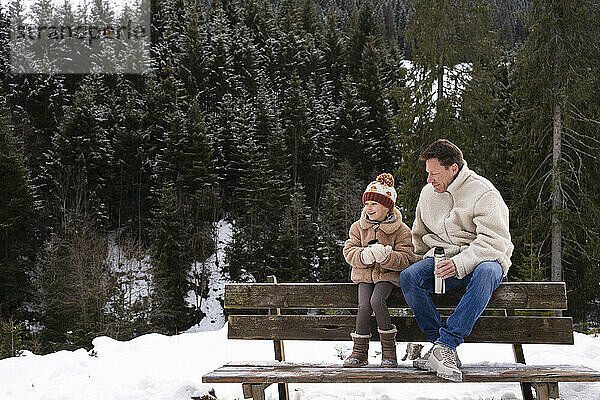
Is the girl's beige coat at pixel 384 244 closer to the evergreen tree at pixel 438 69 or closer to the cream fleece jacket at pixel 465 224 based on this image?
the cream fleece jacket at pixel 465 224

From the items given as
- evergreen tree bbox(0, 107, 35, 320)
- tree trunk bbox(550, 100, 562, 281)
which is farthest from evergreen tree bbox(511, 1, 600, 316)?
evergreen tree bbox(0, 107, 35, 320)

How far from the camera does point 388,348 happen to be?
4.07 metres

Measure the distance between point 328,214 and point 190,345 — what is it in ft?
96.8

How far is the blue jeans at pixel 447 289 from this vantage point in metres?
3.74

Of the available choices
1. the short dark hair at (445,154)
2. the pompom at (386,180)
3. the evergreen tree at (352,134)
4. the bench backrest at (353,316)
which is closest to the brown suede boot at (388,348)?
the bench backrest at (353,316)

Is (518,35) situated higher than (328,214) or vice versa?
(518,35)

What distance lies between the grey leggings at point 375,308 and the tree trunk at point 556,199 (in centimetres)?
1472

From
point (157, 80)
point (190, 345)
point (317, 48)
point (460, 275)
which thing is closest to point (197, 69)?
point (157, 80)

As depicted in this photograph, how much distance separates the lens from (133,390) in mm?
5148

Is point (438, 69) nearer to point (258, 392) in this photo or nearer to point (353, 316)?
point (353, 316)

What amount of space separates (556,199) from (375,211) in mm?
14979

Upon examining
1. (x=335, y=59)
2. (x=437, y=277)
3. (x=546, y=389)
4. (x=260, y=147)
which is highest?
(x=335, y=59)

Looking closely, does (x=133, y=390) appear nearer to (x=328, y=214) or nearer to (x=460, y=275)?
→ (x=460, y=275)

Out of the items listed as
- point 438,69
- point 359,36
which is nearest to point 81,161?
point 438,69
